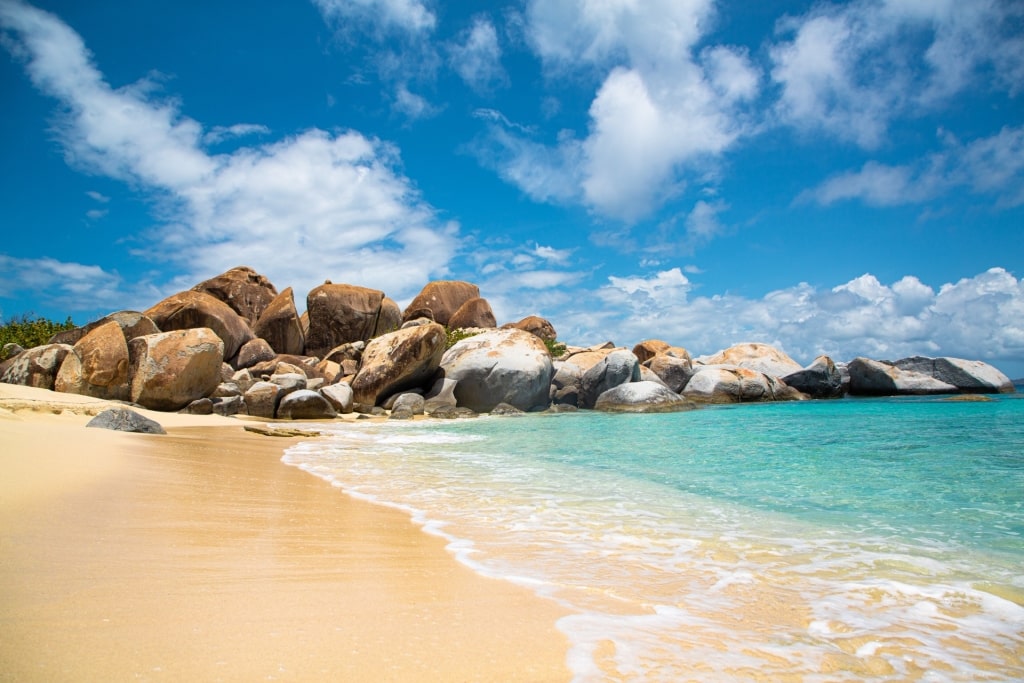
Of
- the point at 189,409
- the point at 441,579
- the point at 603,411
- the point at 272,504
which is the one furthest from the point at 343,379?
the point at 441,579

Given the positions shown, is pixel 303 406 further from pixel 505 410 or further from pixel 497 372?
pixel 497 372

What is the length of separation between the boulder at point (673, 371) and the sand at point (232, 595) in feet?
80.4

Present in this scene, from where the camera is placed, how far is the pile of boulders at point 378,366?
579 inches

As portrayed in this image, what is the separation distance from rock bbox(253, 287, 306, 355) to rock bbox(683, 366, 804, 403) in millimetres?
17892

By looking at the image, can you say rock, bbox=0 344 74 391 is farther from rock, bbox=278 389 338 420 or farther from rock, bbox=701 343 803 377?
rock, bbox=701 343 803 377

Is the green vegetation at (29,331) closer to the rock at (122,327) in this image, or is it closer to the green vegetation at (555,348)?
the rock at (122,327)

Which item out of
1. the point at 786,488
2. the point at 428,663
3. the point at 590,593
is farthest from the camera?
Answer: the point at 786,488

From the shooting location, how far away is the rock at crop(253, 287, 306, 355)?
25547 millimetres

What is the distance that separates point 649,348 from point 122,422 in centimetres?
2745

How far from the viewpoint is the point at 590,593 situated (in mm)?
2725

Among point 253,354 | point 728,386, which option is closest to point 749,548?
point 253,354

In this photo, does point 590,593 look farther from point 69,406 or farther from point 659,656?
point 69,406

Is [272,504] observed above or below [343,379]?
below

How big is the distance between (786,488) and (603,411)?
1561 cm
